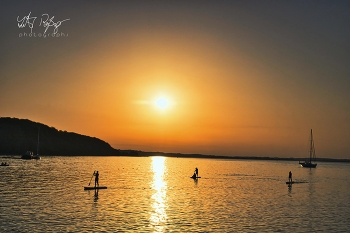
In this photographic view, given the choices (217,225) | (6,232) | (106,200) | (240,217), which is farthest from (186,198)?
(6,232)

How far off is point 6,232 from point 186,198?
2931cm

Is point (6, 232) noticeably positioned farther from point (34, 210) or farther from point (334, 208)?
point (334, 208)

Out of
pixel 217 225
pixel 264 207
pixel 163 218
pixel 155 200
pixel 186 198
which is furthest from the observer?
pixel 186 198

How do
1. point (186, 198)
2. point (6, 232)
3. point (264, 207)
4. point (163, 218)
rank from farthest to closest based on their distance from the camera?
point (186, 198) < point (264, 207) < point (163, 218) < point (6, 232)

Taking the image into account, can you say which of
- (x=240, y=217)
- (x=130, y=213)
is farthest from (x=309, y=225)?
(x=130, y=213)

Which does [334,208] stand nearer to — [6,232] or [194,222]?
[194,222]

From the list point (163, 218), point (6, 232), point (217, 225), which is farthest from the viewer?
point (163, 218)

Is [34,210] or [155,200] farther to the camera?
[155,200]

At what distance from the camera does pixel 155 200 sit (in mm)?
52094

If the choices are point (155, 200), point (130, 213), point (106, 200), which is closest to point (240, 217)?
point (130, 213)

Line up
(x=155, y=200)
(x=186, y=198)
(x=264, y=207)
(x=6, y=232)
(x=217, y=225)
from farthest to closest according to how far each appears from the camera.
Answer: (x=186, y=198), (x=155, y=200), (x=264, y=207), (x=217, y=225), (x=6, y=232)

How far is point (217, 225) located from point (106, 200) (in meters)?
19.2

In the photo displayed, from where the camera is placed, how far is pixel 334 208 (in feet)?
165

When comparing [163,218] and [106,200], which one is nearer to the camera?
[163,218]
